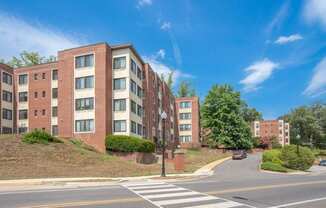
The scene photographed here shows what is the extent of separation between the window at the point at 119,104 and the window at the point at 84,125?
3451 mm

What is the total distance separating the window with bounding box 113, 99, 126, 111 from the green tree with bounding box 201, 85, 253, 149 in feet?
109

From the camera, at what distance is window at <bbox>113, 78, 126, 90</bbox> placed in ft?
141

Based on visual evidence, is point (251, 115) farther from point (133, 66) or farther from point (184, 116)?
point (133, 66)

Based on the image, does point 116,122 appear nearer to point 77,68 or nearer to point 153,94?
point 77,68

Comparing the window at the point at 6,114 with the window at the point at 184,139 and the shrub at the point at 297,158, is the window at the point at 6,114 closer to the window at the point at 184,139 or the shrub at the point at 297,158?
the shrub at the point at 297,158

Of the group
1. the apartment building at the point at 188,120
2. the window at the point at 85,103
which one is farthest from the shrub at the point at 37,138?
the apartment building at the point at 188,120

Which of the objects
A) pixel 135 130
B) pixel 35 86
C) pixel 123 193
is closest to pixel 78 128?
pixel 135 130

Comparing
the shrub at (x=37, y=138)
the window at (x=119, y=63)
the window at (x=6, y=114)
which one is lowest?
the shrub at (x=37, y=138)

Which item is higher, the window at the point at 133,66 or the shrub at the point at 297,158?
the window at the point at 133,66

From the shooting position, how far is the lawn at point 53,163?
2415 cm

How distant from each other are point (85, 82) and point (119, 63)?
15.8 ft

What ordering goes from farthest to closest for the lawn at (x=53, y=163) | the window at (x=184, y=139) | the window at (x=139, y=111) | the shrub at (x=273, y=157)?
the window at (x=184, y=139) < the window at (x=139, y=111) < the shrub at (x=273, y=157) < the lawn at (x=53, y=163)

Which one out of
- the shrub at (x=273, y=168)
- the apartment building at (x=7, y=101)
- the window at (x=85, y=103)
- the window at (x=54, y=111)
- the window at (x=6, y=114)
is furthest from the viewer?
the window at (x=6, y=114)

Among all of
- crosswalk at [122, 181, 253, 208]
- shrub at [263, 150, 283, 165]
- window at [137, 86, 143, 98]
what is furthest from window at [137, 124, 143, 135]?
crosswalk at [122, 181, 253, 208]
